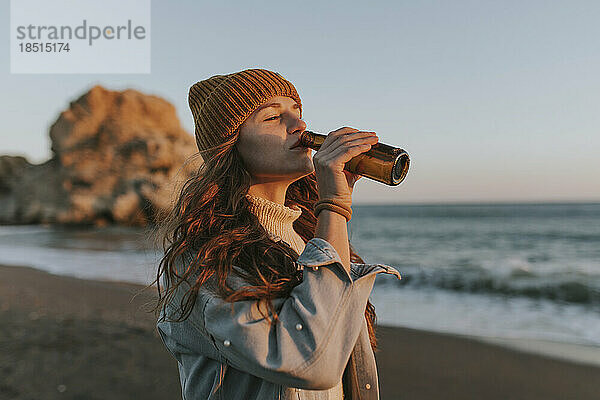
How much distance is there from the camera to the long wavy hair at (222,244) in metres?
1.25

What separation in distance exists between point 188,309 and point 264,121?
637 mm

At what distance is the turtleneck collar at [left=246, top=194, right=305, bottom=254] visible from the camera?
61.1 inches

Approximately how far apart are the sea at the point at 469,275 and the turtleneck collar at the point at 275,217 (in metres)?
0.34

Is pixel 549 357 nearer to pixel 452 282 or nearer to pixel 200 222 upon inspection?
pixel 452 282

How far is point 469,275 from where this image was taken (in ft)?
35.4

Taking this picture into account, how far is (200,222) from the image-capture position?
141cm

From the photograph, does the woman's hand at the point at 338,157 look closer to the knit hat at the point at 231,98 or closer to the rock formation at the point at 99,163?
the knit hat at the point at 231,98

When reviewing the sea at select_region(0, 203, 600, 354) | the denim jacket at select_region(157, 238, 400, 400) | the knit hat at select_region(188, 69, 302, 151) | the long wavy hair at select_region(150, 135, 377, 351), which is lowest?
the sea at select_region(0, 203, 600, 354)

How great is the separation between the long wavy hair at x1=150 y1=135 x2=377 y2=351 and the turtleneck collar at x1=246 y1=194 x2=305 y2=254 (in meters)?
0.03

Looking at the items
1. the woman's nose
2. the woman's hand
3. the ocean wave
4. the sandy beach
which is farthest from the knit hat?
the ocean wave

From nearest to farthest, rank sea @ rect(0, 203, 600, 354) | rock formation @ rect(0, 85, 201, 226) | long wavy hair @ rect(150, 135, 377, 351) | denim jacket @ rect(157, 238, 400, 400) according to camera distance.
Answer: denim jacket @ rect(157, 238, 400, 400) < long wavy hair @ rect(150, 135, 377, 351) < sea @ rect(0, 203, 600, 354) < rock formation @ rect(0, 85, 201, 226)

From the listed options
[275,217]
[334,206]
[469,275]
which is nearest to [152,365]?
[275,217]

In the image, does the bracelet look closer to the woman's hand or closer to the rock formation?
the woman's hand

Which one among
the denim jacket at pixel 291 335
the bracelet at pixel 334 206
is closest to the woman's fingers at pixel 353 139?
the bracelet at pixel 334 206
